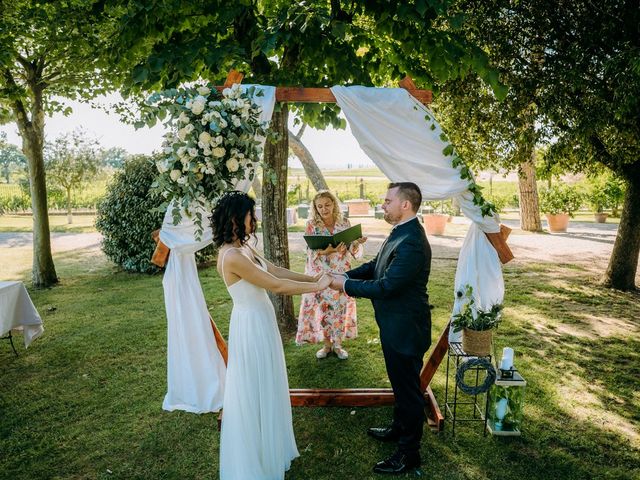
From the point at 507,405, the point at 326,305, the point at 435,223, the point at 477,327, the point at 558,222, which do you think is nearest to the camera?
the point at 477,327

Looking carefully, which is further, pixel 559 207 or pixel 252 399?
pixel 559 207

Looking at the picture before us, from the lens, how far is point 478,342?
14.1 feet

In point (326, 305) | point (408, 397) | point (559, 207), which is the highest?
point (559, 207)

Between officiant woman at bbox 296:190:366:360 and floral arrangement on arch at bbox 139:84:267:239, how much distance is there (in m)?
1.80

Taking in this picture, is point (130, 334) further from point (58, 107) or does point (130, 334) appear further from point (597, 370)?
point (58, 107)

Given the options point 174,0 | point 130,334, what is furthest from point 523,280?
point 174,0

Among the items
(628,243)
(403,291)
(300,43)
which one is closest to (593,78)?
(628,243)

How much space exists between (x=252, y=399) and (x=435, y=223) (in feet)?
47.1

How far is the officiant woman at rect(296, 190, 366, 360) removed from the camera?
5.86 meters

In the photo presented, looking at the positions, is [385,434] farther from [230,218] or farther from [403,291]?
[230,218]

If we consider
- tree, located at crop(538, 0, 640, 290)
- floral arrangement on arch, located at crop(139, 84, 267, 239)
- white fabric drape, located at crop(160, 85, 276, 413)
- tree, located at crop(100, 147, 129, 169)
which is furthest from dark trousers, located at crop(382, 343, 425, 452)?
tree, located at crop(100, 147, 129, 169)

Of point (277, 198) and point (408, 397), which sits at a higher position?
point (277, 198)

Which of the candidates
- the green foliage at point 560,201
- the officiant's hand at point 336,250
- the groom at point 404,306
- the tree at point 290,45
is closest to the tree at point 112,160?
the tree at point 290,45

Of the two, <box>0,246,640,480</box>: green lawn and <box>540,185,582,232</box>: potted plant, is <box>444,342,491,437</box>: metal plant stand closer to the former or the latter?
<box>0,246,640,480</box>: green lawn
